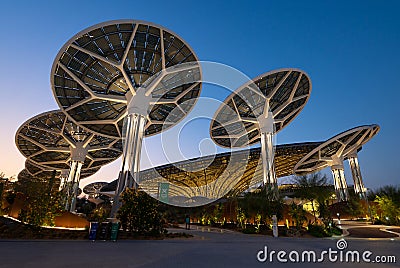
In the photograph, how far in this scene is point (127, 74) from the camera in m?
24.4

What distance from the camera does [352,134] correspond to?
4781cm

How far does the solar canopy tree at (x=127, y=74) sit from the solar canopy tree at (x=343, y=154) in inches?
1373

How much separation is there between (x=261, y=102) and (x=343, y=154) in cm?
3494

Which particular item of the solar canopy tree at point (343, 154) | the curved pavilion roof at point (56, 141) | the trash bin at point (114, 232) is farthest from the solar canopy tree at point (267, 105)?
the curved pavilion roof at point (56, 141)

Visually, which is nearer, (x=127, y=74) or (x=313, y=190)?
(x=127, y=74)

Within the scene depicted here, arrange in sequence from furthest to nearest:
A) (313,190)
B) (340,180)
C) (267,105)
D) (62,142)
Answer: (340,180), (62,142), (267,105), (313,190)

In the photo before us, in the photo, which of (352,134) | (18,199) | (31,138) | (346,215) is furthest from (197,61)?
(346,215)

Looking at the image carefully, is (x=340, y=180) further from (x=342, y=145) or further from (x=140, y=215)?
(x=140, y=215)

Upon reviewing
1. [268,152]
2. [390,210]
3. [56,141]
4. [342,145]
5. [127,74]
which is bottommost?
[390,210]

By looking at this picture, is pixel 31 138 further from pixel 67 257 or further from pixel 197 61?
pixel 67 257

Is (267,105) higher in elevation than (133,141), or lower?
higher

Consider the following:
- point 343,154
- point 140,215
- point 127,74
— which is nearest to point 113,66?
point 127,74

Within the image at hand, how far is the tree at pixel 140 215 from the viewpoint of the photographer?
1427 cm

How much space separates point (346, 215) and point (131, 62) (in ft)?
155
